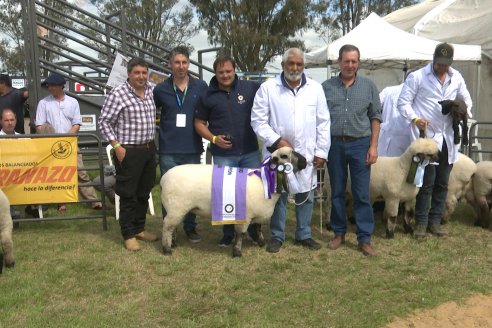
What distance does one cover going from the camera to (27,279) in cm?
484

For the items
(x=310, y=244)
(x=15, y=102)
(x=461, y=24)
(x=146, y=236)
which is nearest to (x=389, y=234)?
(x=310, y=244)

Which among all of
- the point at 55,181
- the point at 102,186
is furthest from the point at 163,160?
the point at 55,181

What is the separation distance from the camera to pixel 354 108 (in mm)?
5293

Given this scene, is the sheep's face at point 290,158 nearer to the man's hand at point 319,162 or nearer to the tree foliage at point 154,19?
the man's hand at point 319,162

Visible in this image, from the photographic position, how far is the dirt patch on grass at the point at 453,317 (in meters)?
3.88

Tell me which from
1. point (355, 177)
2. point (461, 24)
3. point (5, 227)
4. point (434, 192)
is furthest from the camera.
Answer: point (461, 24)

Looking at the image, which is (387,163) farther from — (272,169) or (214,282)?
(214,282)

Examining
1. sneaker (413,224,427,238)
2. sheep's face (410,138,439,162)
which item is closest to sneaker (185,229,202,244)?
sneaker (413,224,427,238)

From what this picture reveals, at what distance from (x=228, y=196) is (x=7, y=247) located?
2435mm

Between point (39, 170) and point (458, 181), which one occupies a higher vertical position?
point (39, 170)

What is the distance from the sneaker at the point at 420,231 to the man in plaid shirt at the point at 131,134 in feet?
11.5

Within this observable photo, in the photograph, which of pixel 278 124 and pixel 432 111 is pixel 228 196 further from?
pixel 432 111

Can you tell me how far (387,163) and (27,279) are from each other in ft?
14.7

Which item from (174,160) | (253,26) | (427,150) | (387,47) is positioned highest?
(253,26)
